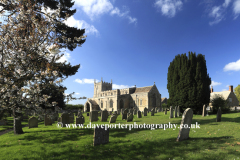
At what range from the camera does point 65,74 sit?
11.9m

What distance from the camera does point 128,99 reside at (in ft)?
138

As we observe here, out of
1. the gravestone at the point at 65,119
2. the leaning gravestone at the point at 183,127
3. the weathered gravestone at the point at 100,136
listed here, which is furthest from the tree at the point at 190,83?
the weathered gravestone at the point at 100,136

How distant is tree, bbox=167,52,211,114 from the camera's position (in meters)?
17.6

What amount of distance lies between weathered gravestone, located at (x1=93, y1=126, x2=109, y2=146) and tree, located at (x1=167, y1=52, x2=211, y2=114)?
46.8 ft

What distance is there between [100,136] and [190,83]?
1535 cm

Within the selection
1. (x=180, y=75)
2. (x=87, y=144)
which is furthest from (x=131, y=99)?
(x=87, y=144)

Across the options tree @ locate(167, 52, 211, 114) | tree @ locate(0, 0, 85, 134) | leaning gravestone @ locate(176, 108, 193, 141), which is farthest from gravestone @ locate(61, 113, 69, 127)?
tree @ locate(167, 52, 211, 114)

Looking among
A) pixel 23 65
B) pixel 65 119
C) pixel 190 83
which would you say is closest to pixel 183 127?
pixel 23 65

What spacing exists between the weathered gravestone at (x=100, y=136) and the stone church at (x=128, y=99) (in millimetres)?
30873

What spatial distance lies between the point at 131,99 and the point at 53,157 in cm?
3656

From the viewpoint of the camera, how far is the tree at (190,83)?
1762 centimetres

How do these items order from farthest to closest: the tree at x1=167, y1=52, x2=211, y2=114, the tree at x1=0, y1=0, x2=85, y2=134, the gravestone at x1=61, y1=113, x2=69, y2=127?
the tree at x1=167, y1=52, x2=211, y2=114, the gravestone at x1=61, y1=113, x2=69, y2=127, the tree at x1=0, y1=0, x2=85, y2=134

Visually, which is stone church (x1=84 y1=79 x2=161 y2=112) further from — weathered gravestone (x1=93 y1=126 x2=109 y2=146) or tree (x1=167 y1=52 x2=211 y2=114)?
weathered gravestone (x1=93 y1=126 x2=109 y2=146)

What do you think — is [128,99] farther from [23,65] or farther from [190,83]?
[23,65]
